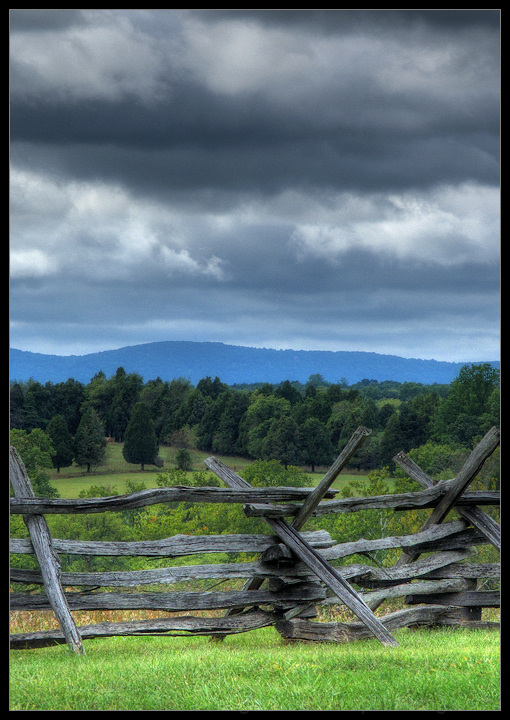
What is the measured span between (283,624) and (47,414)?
138 ft

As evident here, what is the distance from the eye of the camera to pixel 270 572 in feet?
21.2

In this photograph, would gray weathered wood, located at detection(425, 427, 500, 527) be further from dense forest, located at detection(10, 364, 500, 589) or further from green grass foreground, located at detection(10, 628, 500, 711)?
dense forest, located at detection(10, 364, 500, 589)

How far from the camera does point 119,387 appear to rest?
49.4 m

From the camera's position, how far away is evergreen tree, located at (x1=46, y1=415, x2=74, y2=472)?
141ft

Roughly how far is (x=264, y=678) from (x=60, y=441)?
41.4 meters

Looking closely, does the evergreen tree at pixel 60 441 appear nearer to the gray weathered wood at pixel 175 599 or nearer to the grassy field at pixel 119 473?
the grassy field at pixel 119 473

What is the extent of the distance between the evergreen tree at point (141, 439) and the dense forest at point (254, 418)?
0.07 meters

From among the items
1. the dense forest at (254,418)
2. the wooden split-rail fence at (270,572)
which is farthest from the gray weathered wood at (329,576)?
the dense forest at (254,418)

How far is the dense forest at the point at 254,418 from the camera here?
4028 centimetres

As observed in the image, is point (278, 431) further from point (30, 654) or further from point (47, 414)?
point (30, 654)

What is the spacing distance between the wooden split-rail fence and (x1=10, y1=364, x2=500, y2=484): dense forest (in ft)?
99.9

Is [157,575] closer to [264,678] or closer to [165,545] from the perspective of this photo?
[165,545]

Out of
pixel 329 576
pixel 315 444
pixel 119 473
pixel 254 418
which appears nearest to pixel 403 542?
pixel 329 576
